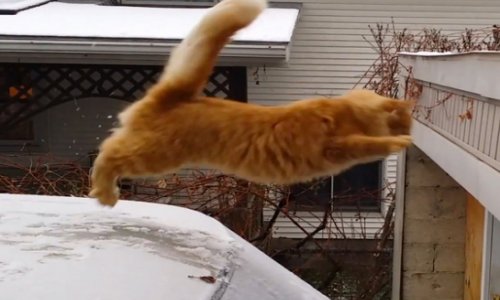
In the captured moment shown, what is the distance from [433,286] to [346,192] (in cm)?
211

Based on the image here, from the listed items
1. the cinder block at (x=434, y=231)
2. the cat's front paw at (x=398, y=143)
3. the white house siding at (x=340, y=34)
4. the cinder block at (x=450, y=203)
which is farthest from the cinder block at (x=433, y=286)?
the cat's front paw at (x=398, y=143)

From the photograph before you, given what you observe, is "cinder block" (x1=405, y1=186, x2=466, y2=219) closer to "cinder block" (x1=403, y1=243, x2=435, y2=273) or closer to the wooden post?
the wooden post

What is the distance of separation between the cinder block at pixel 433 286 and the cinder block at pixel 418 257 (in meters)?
0.05

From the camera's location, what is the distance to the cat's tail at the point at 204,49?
5.42ft

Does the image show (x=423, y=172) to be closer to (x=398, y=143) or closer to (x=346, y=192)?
(x=346, y=192)

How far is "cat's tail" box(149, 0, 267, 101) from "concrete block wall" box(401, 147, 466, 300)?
452cm

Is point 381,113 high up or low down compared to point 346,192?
up

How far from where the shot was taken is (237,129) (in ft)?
5.29

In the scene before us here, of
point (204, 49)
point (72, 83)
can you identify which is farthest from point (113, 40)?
point (204, 49)

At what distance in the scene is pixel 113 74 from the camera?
31.0 feet

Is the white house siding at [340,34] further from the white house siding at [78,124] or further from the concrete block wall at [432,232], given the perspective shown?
the concrete block wall at [432,232]

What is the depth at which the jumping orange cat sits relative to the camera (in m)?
1.56

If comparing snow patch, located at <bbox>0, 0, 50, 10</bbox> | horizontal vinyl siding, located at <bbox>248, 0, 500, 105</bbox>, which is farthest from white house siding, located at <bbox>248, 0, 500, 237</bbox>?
snow patch, located at <bbox>0, 0, 50, 10</bbox>

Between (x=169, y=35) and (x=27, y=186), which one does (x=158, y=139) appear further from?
(x=169, y=35)
